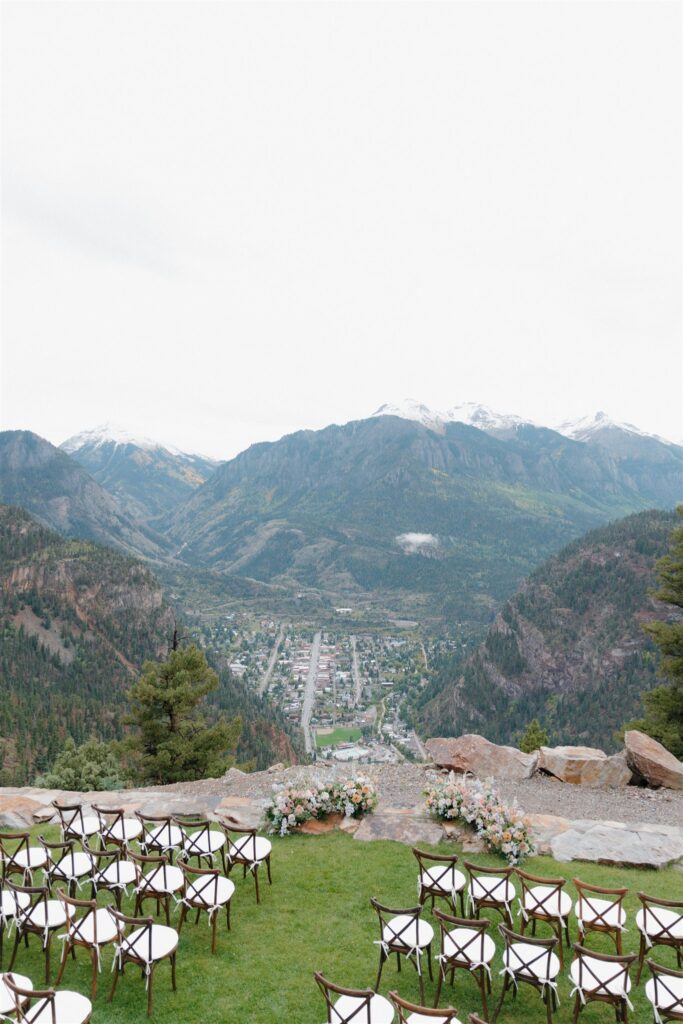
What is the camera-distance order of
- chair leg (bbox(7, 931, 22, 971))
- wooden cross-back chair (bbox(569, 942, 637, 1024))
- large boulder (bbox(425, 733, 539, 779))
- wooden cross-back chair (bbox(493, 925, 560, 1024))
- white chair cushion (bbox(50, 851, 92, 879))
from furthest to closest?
large boulder (bbox(425, 733, 539, 779)) → white chair cushion (bbox(50, 851, 92, 879)) → chair leg (bbox(7, 931, 22, 971)) → wooden cross-back chair (bbox(493, 925, 560, 1024)) → wooden cross-back chair (bbox(569, 942, 637, 1024))

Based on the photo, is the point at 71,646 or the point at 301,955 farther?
the point at 71,646

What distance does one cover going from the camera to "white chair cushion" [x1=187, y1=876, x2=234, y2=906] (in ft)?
28.0

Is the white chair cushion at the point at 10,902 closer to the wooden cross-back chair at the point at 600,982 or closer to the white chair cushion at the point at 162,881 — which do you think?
the white chair cushion at the point at 162,881

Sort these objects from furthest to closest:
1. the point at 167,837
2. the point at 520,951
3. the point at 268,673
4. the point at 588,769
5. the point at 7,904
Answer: the point at 268,673 → the point at 588,769 → the point at 167,837 → the point at 7,904 → the point at 520,951

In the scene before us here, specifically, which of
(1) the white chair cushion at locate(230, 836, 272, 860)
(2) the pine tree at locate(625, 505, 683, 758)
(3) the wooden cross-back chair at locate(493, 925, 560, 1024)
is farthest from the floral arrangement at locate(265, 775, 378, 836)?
(2) the pine tree at locate(625, 505, 683, 758)

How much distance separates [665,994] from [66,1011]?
6.59 meters

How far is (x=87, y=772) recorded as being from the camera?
946 inches

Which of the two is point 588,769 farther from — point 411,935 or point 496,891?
point 411,935

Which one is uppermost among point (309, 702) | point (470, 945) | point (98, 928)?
point (470, 945)

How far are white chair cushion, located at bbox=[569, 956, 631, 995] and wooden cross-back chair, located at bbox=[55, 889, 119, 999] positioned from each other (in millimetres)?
5734

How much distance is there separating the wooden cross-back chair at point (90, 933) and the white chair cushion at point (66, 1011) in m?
0.76

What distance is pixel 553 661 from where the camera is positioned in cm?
13150

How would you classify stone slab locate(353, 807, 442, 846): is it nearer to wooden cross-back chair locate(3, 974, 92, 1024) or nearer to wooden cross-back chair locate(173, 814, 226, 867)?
wooden cross-back chair locate(173, 814, 226, 867)

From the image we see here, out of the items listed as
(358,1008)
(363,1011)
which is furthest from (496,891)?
(358,1008)
